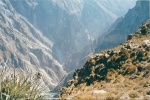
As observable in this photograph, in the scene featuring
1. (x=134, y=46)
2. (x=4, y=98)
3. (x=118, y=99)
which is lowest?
(x=4, y=98)

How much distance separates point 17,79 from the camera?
1585 centimetres

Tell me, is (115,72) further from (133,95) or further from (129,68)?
(133,95)

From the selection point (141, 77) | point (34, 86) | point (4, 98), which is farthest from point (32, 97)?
point (141, 77)

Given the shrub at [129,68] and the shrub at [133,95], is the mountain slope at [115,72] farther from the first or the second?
the shrub at [133,95]

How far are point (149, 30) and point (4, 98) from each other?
5505 cm

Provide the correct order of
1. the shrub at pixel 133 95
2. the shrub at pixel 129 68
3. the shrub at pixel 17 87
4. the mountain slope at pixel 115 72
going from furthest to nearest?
the shrub at pixel 129 68, the mountain slope at pixel 115 72, the shrub at pixel 133 95, the shrub at pixel 17 87

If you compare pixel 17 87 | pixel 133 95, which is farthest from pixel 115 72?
pixel 17 87

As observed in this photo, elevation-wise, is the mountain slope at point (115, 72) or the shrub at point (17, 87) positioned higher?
the mountain slope at point (115, 72)

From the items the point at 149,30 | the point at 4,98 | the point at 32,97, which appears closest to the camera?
the point at 4,98

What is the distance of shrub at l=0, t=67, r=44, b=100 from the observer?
46.8 ft

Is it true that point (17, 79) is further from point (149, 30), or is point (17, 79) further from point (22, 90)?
point (149, 30)

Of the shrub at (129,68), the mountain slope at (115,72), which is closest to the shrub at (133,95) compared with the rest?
the mountain slope at (115,72)

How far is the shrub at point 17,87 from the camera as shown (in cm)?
1425

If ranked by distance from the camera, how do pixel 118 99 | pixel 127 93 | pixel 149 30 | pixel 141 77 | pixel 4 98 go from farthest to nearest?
pixel 149 30 → pixel 141 77 → pixel 127 93 → pixel 118 99 → pixel 4 98
